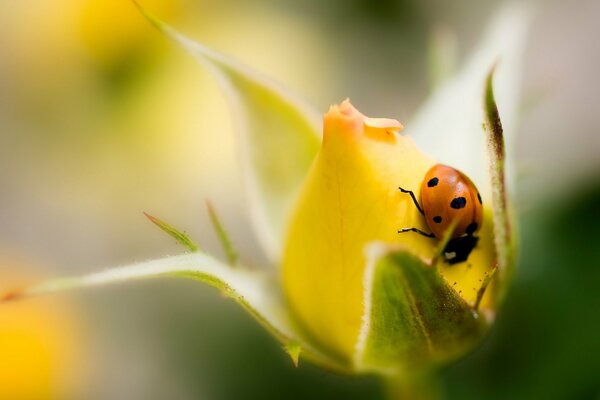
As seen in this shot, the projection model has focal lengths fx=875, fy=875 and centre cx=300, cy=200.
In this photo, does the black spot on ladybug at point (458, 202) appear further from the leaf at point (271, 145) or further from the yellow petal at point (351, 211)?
the leaf at point (271, 145)

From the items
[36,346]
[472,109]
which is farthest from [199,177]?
[472,109]

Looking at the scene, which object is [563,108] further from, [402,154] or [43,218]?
[402,154]

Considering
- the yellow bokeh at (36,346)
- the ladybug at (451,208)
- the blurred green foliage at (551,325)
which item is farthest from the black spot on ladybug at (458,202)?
the yellow bokeh at (36,346)

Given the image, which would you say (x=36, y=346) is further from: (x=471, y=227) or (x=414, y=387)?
(x=471, y=227)

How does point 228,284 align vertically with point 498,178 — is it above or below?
below

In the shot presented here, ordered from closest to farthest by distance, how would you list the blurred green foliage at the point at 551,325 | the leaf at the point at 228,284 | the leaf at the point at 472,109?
the leaf at the point at 228,284 < the leaf at the point at 472,109 < the blurred green foliage at the point at 551,325
